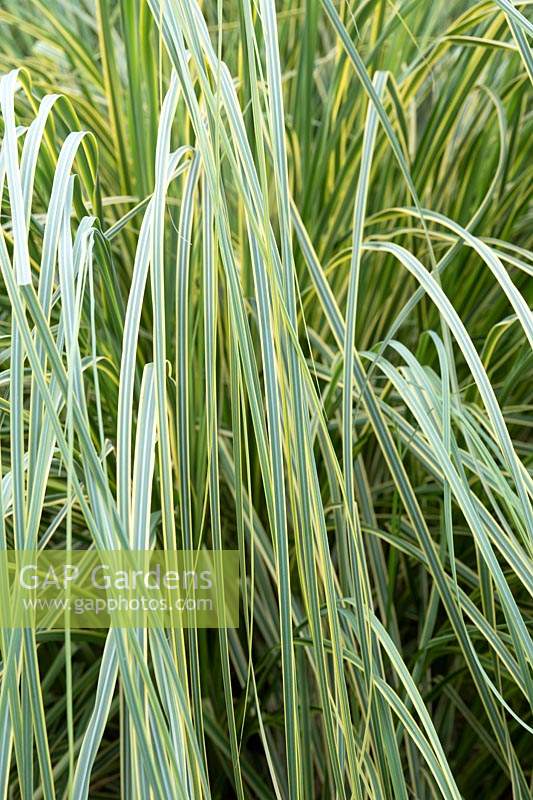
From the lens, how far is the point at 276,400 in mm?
441

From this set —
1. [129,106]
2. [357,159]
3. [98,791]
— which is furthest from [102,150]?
[98,791]

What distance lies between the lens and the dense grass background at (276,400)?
0.43 meters

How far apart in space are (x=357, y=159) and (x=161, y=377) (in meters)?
0.43

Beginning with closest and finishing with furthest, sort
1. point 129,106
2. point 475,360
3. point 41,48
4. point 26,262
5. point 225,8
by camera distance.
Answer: point 26,262
point 475,360
point 129,106
point 41,48
point 225,8

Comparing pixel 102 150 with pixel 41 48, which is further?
pixel 41 48

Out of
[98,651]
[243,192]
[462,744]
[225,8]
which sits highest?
[225,8]

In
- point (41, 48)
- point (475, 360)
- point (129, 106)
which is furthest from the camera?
point (41, 48)

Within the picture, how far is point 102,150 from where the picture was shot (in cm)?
83

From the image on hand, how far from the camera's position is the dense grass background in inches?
17.1

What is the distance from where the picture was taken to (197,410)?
76cm

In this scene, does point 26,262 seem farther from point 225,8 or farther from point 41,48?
point 225,8

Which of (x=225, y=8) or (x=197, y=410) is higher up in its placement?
(x=225, y=8)

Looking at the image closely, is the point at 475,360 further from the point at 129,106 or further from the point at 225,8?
the point at 225,8

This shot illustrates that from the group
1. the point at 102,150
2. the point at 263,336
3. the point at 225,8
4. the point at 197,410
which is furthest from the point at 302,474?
the point at 225,8
